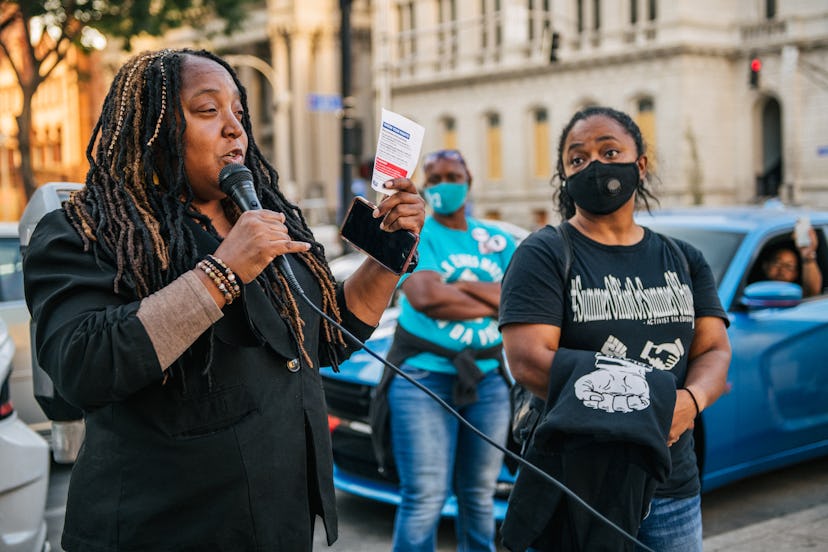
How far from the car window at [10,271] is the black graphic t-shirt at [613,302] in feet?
15.5

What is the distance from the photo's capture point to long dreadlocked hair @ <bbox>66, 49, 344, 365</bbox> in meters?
2.12

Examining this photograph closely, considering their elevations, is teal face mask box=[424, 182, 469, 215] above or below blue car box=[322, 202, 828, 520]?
above

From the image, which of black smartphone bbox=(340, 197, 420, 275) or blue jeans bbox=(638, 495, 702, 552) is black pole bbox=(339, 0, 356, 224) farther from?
black smartphone bbox=(340, 197, 420, 275)

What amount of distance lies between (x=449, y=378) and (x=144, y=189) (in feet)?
7.47

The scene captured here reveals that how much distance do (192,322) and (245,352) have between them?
0.77ft

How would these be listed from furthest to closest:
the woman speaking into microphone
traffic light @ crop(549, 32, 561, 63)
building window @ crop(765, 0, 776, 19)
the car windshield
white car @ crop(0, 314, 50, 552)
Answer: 1. building window @ crop(765, 0, 776, 19)
2. traffic light @ crop(549, 32, 561, 63)
3. the car windshield
4. white car @ crop(0, 314, 50, 552)
5. the woman speaking into microphone

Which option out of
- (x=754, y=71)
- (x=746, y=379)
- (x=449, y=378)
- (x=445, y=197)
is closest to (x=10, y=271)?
(x=445, y=197)

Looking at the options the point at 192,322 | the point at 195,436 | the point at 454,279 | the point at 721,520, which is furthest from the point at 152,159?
the point at 721,520

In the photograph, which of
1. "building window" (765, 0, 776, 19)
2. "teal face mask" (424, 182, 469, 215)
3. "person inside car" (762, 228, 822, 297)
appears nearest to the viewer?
"teal face mask" (424, 182, 469, 215)

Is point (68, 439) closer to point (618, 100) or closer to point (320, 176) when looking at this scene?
point (618, 100)

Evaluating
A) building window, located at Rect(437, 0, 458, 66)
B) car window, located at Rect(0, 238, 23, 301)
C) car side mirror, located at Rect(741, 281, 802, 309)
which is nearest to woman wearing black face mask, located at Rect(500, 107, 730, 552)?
car side mirror, located at Rect(741, 281, 802, 309)

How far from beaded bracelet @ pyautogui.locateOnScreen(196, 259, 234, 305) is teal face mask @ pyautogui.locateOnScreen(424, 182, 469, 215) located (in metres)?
2.54

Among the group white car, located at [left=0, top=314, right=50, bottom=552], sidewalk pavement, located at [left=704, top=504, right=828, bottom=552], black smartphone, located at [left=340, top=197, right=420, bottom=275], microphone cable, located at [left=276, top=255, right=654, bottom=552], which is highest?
black smartphone, located at [left=340, top=197, right=420, bottom=275]

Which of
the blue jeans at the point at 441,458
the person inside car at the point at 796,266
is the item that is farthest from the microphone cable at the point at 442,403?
the person inside car at the point at 796,266
